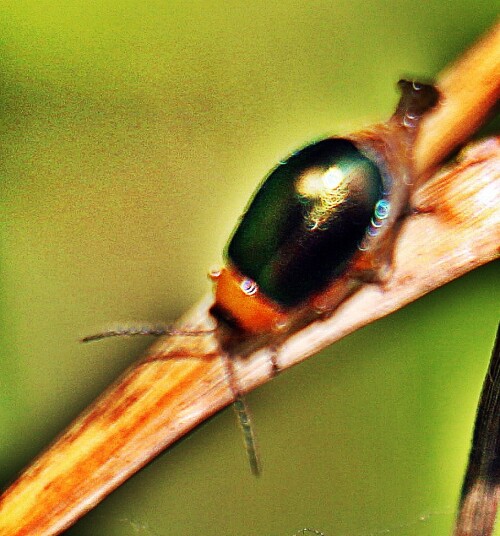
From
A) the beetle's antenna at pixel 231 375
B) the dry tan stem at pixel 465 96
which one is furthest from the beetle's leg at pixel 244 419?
the dry tan stem at pixel 465 96

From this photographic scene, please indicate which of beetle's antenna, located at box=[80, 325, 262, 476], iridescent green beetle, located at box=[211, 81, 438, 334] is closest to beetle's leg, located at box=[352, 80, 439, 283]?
iridescent green beetle, located at box=[211, 81, 438, 334]

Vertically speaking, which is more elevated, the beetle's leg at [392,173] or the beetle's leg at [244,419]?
the beetle's leg at [392,173]

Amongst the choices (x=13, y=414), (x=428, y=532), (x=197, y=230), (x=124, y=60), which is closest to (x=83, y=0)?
(x=124, y=60)

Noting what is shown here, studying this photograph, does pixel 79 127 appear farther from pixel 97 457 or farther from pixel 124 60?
pixel 97 457

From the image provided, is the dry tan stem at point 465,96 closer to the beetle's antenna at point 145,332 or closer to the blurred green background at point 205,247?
the blurred green background at point 205,247

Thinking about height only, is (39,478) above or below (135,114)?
below

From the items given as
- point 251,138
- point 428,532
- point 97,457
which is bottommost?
point 428,532

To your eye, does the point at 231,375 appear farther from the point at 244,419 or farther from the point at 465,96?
the point at 465,96

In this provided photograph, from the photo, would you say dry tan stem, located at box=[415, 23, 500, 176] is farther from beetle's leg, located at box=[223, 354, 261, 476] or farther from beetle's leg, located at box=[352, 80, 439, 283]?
beetle's leg, located at box=[223, 354, 261, 476]
